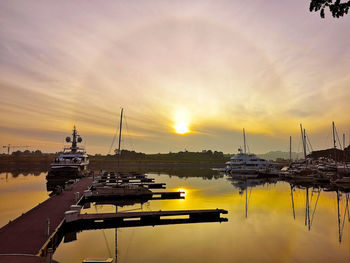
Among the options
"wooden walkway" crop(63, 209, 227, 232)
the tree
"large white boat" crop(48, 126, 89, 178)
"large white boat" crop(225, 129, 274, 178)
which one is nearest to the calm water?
"wooden walkway" crop(63, 209, 227, 232)

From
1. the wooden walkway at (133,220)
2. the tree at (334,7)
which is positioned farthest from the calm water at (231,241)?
the tree at (334,7)

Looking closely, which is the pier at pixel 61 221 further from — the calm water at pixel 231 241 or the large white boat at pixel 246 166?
the large white boat at pixel 246 166

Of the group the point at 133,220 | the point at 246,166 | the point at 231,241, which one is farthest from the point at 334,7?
the point at 246,166

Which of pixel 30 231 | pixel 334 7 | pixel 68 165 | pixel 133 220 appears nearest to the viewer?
pixel 334 7

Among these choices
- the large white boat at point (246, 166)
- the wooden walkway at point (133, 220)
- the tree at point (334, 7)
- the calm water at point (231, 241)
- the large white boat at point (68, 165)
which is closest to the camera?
the tree at point (334, 7)

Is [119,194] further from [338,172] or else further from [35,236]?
[338,172]

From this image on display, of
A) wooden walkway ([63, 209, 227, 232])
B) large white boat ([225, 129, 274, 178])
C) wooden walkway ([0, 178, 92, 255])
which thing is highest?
large white boat ([225, 129, 274, 178])

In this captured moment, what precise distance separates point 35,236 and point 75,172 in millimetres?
48336

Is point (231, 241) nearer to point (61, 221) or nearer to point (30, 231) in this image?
point (61, 221)

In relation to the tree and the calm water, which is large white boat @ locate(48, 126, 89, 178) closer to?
the calm water

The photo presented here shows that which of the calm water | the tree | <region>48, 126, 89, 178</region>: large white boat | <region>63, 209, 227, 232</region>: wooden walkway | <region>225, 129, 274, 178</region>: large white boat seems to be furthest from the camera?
<region>225, 129, 274, 178</region>: large white boat

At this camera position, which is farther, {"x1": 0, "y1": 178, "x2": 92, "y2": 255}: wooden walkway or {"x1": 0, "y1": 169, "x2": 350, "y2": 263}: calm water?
{"x1": 0, "y1": 169, "x2": 350, "y2": 263}: calm water

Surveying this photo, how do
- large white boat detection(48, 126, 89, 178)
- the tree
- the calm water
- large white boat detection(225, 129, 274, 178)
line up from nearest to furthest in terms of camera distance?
the tree
the calm water
large white boat detection(48, 126, 89, 178)
large white boat detection(225, 129, 274, 178)

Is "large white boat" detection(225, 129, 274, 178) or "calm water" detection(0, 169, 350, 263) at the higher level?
"large white boat" detection(225, 129, 274, 178)
